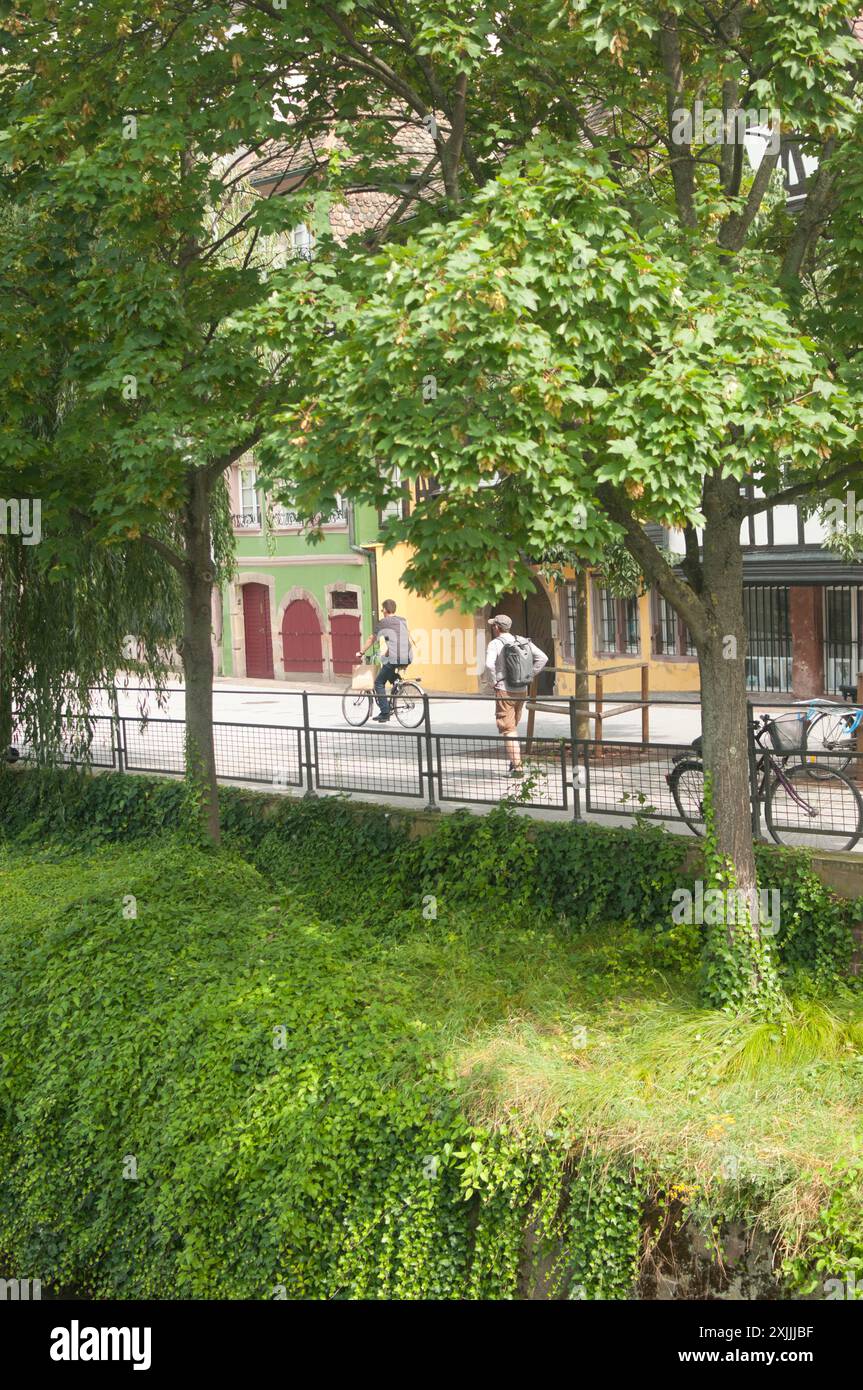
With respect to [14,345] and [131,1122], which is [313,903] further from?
[14,345]

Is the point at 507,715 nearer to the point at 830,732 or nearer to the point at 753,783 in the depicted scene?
the point at 830,732

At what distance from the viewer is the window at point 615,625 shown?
2552cm

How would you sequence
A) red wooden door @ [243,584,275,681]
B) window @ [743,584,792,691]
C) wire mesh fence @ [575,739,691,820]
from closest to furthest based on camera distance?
wire mesh fence @ [575,739,691,820] < window @ [743,584,792,691] < red wooden door @ [243,584,275,681]

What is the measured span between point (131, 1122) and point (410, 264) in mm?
5515

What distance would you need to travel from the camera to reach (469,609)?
7.15m

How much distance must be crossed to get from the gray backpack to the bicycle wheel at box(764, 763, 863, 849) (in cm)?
561

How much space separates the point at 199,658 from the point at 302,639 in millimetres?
19893

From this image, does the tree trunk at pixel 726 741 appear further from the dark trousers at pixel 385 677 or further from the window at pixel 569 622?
the window at pixel 569 622

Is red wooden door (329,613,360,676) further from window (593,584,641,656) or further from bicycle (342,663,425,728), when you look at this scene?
bicycle (342,663,425,728)

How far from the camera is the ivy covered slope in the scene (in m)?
7.23

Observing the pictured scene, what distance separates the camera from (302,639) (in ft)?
107

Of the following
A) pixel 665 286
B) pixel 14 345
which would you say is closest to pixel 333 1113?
pixel 665 286

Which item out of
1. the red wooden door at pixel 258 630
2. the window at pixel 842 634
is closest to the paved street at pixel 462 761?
the window at pixel 842 634

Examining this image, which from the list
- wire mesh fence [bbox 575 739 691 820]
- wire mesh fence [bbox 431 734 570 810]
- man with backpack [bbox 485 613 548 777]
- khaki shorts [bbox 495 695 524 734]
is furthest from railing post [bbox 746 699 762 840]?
man with backpack [bbox 485 613 548 777]
